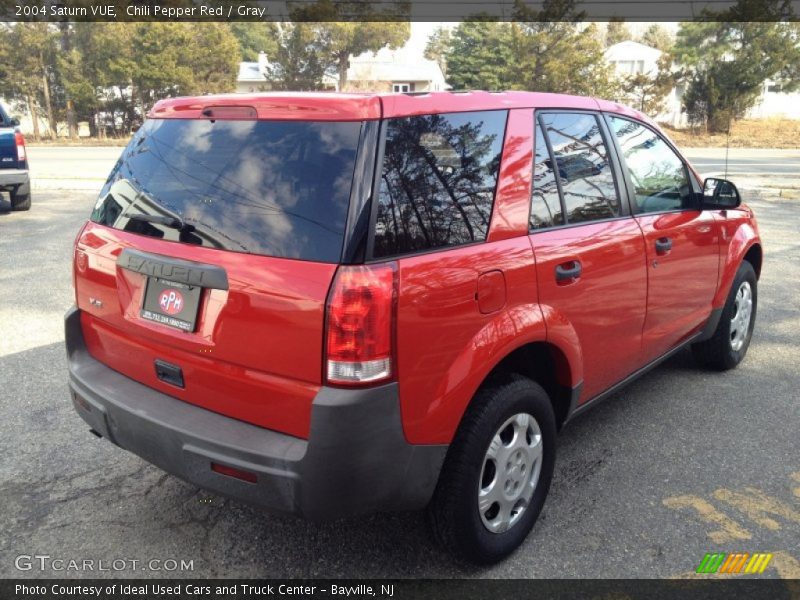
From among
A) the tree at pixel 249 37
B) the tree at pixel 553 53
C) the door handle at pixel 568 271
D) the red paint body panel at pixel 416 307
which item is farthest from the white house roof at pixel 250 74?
the door handle at pixel 568 271

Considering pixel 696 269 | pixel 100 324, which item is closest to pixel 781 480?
pixel 696 269

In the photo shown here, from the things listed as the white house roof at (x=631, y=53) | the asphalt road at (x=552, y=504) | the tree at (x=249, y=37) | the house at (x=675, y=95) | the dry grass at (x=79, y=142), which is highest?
the tree at (x=249, y=37)

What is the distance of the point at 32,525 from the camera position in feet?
9.59

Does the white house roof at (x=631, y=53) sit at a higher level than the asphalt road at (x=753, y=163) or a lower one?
higher

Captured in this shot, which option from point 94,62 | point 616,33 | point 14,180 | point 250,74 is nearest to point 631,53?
point 250,74

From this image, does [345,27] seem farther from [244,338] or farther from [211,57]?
[244,338]

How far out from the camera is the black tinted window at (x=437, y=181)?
7.41ft

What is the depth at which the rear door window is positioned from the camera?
118 inches

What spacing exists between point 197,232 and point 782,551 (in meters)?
2.66

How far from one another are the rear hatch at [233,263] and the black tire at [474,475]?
0.62m

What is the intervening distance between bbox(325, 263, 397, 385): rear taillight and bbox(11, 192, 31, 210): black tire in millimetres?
11490

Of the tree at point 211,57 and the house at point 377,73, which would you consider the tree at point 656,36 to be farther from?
the tree at point 211,57

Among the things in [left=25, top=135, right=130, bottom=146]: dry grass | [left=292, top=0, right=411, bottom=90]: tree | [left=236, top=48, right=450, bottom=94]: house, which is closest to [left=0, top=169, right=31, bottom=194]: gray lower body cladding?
[left=25, top=135, right=130, bottom=146]: dry grass

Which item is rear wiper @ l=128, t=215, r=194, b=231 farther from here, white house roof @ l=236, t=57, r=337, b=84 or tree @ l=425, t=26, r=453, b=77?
tree @ l=425, t=26, r=453, b=77
